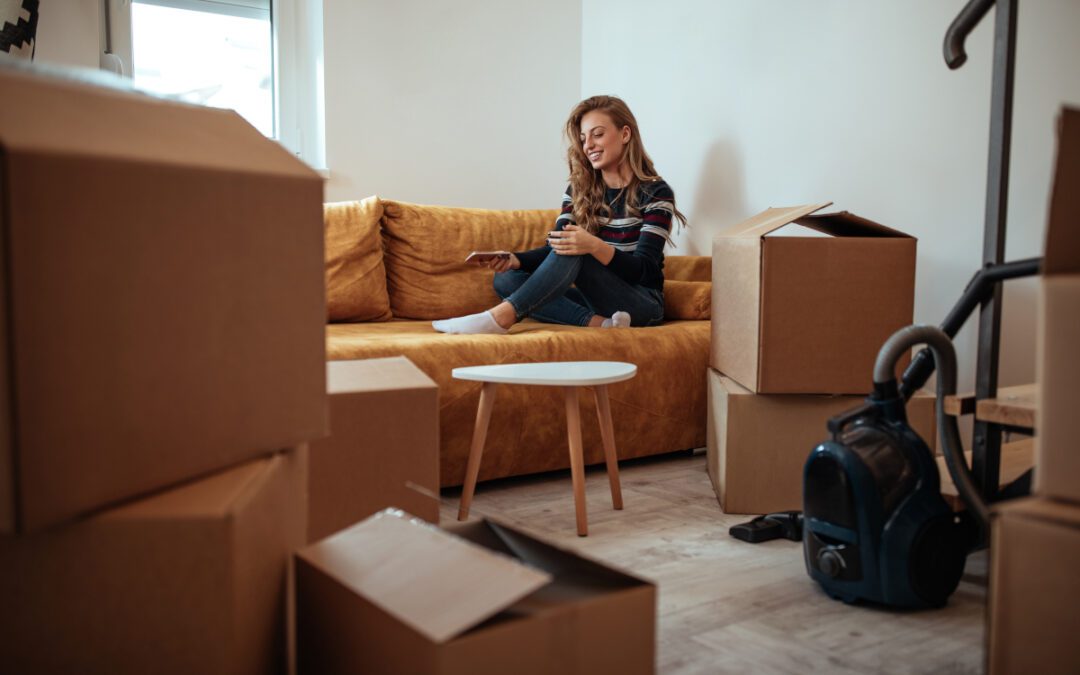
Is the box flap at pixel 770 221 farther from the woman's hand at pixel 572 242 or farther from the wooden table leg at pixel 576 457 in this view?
the wooden table leg at pixel 576 457

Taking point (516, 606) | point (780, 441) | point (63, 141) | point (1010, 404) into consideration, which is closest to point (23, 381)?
point (63, 141)

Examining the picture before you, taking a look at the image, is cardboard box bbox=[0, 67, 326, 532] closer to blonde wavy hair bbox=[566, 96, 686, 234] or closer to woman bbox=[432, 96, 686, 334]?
woman bbox=[432, 96, 686, 334]

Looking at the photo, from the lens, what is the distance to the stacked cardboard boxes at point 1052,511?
2.61ft

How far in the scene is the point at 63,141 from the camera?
2.39ft

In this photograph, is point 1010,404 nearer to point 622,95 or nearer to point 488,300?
point 488,300

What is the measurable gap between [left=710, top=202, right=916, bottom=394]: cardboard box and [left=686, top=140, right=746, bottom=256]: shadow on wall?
1029 mm

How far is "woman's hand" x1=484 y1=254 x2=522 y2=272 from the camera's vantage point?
2644 mm

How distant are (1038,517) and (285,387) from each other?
731 mm

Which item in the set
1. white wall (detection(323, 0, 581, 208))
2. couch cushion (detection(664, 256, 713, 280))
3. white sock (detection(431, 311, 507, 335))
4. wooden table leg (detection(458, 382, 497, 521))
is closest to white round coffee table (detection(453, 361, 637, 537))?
wooden table leg (detection(458, 382, 497, 521))

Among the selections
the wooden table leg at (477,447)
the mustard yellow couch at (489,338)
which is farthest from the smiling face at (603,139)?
the wooden table leg at (477,447)

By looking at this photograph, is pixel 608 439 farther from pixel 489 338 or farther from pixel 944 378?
pixel 944 378

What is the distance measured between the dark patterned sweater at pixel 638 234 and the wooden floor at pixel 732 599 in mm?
717

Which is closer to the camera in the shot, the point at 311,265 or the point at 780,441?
the point at 311,265

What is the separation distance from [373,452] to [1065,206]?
0.91 m
